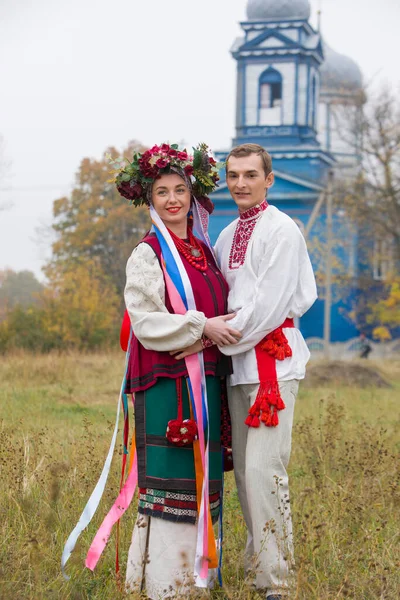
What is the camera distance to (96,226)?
130ft

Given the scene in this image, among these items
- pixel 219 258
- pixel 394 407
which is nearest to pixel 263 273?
pixel 219 258

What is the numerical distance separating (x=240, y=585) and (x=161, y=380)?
1158 millimetres

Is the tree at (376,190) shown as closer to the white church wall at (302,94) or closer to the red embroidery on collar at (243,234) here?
the white church wall at (302,94)

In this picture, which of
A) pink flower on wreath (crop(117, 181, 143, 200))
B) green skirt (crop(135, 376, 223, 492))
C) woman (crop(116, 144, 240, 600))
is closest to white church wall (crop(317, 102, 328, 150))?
pink flower on wreath (crop(117, 181, 143, 200))

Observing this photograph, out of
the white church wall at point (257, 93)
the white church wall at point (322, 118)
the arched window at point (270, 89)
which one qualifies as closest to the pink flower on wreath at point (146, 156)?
the white church wall at point (257, 93)

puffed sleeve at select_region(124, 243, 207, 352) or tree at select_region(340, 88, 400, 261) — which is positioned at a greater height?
tree at select_region(340, 88, 400, 261)

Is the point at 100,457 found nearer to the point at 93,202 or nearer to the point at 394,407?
the point at 394,407

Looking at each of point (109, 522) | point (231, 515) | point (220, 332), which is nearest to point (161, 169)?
point (220, 332)

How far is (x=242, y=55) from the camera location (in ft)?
125

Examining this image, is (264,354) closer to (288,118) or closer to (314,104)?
(288,118)

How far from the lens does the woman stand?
4742 mm

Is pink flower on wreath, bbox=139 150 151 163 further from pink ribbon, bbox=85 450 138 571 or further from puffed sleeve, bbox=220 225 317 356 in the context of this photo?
pink ribbon, bbox=85 450 138 571

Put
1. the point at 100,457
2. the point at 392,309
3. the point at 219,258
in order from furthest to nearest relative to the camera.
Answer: the point at 392,309 < the point at 100,457 < the point at 219,258

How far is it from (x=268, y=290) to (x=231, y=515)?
2.00m
